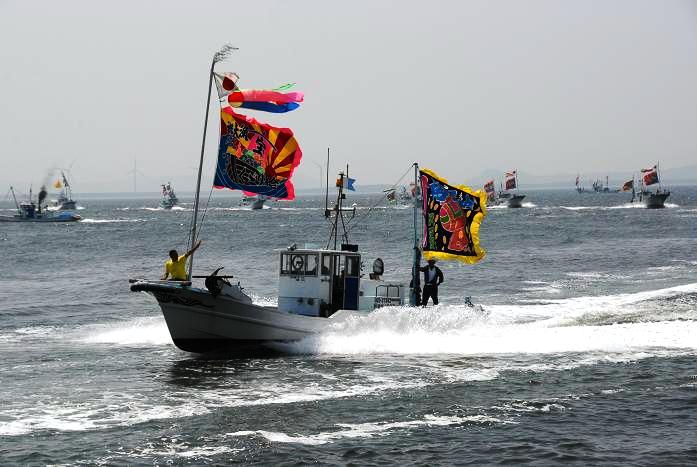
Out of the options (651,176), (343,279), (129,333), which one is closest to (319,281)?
(343,279)

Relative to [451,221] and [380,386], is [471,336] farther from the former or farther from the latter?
[380,386]

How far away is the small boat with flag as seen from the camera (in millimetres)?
26453

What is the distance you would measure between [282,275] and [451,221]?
591cm

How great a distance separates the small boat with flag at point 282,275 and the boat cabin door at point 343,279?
1.3 inches

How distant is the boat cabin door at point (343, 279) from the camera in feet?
94.1

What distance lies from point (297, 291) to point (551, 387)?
31.5 feet

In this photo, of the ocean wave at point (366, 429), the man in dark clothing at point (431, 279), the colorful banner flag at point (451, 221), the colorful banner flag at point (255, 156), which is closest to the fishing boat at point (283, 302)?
the man in dark clothing at point (431, 279)

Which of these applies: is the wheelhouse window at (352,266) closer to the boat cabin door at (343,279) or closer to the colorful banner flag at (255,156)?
the boat cabin door at (343,279)

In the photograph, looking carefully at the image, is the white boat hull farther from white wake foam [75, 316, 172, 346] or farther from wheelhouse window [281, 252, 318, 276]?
white wake foam [75, 316, 172, 346]

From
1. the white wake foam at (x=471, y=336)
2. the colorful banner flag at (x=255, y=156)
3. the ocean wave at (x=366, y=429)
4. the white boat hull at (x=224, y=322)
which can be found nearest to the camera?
the ocean wave at (x=366, y=429)

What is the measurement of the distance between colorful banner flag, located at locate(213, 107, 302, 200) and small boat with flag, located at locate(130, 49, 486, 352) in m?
0.03

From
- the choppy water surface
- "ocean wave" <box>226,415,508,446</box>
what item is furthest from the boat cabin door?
"ocean wave" <box>226,415,508,446</box>

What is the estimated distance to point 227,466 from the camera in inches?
646

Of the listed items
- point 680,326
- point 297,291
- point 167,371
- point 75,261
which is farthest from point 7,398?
point 75,261
